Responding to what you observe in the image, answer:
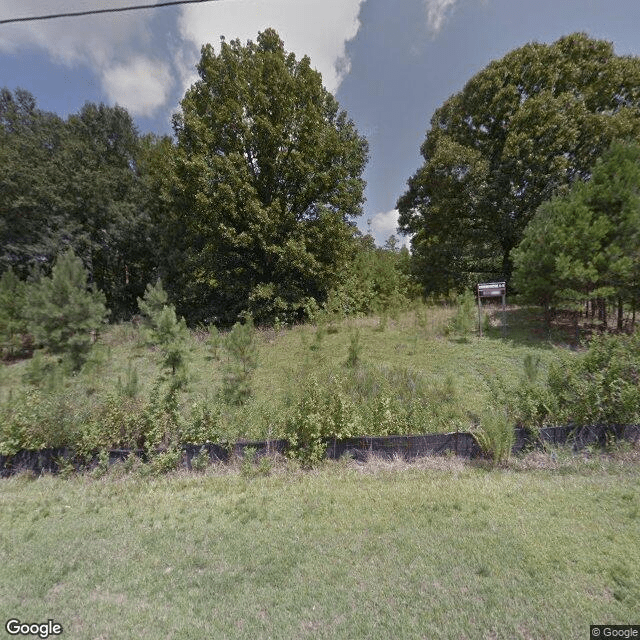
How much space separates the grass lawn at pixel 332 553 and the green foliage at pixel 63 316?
16.2 ft

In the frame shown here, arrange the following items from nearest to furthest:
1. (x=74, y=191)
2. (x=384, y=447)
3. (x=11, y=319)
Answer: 1. (x=384, y=447)
2. (x=11, y=319)
3. (x=74, y=191)

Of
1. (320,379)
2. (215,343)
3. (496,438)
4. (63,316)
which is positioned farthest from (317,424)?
(63,316)

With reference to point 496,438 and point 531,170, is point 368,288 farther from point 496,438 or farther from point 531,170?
point 496,438

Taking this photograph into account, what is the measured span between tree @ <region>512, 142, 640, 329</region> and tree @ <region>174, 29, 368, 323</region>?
746 cm

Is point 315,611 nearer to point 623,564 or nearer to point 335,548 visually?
point 335,548

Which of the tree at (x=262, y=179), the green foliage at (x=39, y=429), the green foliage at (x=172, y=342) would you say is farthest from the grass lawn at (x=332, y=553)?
the tree at (x=262, y=179)

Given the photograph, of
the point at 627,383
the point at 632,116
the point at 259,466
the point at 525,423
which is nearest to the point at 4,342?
the point at 259,466

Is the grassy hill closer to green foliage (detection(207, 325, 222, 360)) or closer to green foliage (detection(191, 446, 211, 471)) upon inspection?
green foliage (detection(207, 325, 222, 360))

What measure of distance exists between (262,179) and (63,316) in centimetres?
912

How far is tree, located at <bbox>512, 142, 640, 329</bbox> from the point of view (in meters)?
7.32

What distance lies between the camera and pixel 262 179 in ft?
42.0

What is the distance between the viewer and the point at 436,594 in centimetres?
204

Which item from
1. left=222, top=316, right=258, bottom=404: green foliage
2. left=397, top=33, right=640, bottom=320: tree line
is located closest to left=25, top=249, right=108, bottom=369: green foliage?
left=222, top=316, right=258, bottom=404: green foliage

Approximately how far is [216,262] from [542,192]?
15.5 meters
